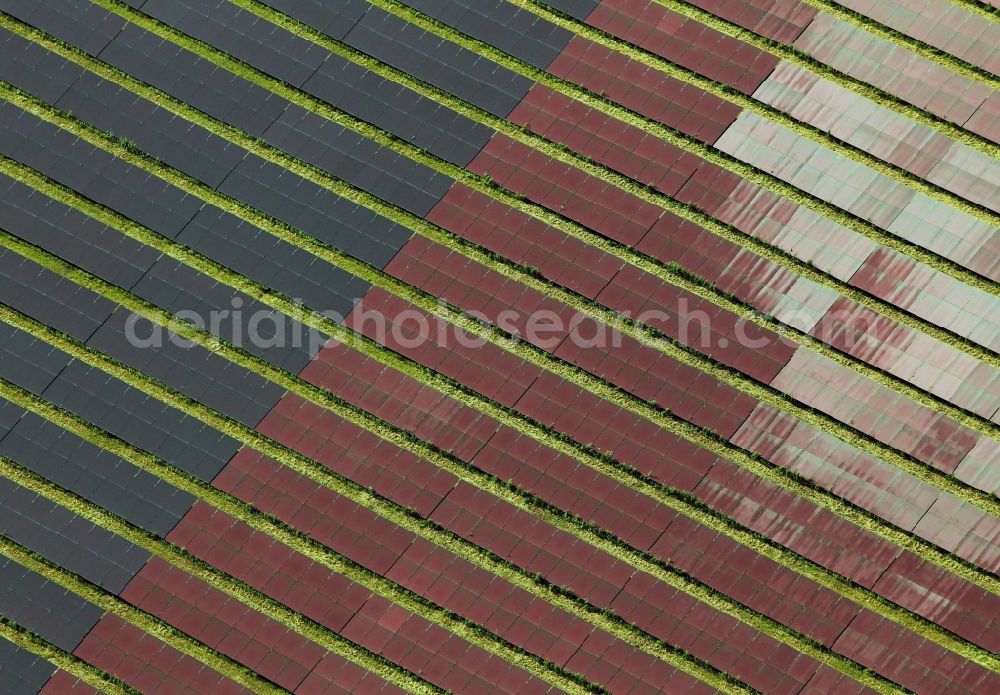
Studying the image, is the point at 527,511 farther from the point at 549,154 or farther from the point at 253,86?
the point at 253,86

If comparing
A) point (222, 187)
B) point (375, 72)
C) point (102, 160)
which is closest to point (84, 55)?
point (102, 160)

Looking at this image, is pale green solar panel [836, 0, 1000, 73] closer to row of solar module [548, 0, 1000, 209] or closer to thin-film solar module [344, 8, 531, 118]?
row of solar module [548, 0, 1000, 209]

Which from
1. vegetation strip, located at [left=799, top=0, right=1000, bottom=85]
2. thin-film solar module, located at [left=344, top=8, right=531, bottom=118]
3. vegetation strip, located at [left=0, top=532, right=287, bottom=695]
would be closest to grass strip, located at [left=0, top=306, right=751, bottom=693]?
vegetation strip, located at [left=0, top=532, right=287, bottom=695]

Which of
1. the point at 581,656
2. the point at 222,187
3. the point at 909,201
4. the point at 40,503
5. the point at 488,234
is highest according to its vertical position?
the point at 909,201

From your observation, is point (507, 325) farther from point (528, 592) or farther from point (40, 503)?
point (40, 503)

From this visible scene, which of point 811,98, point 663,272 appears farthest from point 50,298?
point 811,98
